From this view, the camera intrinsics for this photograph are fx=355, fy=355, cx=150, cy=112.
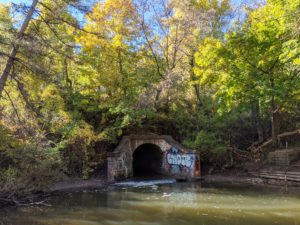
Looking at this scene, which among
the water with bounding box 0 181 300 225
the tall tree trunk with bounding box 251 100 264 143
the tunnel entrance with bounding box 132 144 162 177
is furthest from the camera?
the tall tree trunk with bounding box 251 100 264 143

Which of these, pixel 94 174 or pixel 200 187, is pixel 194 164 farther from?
pixel 94 174

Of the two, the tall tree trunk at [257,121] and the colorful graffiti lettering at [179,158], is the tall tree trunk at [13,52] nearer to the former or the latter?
the colorful graffiti lettering at [179,158]

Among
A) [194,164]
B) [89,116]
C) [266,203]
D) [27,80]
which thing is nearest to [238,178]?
[194,164]

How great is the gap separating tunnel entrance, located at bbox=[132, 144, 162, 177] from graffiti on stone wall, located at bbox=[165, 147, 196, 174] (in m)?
1.19

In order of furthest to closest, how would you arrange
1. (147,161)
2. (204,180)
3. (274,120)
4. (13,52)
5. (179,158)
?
(147,161) < (179,158) < (274,120) < (204,180) < (13,52)

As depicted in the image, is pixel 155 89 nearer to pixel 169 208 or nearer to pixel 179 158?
pixel 179 158

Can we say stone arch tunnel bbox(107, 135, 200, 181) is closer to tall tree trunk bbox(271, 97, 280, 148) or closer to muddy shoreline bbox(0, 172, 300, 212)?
muddy shoreline bbox(0, 172, 300, 212)

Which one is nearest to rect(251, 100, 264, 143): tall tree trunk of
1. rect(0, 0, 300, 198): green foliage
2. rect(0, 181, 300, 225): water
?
rect(0, 0, 300, 198): green foliage

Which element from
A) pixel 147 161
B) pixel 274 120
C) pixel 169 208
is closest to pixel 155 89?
pixel 147 161

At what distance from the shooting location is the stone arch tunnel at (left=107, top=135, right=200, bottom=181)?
68.3 feet

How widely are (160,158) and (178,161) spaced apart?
2337 millimetres

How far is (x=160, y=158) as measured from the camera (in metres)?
24.3

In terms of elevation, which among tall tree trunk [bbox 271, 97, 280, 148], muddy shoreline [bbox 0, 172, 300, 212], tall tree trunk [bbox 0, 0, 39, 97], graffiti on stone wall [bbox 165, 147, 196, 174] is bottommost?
muddy shoreline [bbox 0, 172, 300, 212]

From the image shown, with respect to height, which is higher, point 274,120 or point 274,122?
point 274,120
